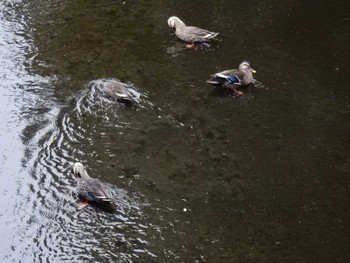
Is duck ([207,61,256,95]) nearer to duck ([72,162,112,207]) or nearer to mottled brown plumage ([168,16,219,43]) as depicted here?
mottled brown plumage ([168,16,219,43])

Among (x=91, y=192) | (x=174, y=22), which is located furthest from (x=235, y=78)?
(x=91, y=192)

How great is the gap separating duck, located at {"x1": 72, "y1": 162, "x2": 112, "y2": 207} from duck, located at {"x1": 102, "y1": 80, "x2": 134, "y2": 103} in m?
1.57

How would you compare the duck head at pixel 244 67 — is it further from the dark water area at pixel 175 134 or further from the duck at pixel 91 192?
the duck at pixel 91 192

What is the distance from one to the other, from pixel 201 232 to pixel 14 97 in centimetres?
334

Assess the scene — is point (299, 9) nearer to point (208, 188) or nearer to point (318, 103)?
point (318, 103)

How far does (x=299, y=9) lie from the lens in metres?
9.56

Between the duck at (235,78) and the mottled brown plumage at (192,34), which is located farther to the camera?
the mottled brown plumage at (192,34)

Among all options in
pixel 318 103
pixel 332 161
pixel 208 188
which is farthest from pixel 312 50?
pixel 208 188

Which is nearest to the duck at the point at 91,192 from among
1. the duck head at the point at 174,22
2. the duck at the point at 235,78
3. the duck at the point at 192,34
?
the duck at the point at 235,78

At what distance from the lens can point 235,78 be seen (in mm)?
7520

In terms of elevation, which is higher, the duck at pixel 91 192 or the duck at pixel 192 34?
the duck at pixel 192 34

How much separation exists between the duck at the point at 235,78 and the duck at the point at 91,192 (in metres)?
2.52

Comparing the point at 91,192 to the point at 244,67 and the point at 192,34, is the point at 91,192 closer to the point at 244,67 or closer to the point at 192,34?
the point at 244,67

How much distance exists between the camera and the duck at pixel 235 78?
753 centimetres
